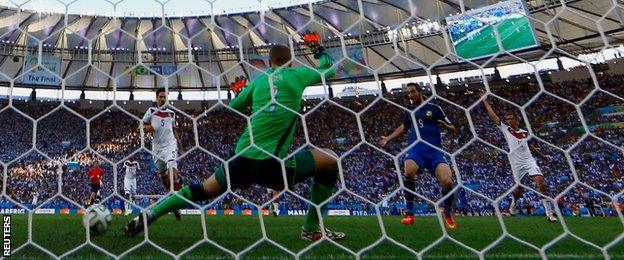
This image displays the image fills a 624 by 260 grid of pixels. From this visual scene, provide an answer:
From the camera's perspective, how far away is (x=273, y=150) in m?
2.67

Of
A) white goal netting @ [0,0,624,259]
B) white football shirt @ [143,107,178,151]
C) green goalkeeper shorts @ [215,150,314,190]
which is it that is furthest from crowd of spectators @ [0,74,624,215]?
green goalkeeper shorts @ [215,150,314,190]

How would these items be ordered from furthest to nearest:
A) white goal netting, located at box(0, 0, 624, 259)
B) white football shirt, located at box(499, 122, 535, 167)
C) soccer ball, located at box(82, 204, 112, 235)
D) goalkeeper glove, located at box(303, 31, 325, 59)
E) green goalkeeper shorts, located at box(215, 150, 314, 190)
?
white goal netting, located at box(0, 0, 624, 259)
white football shirt, located at box(499, 122, 535, 167)
soccer ball, located at box(82, 204, 112, 235)
goalkeeper glove, located at box(303, 31, 325, 59)
green goalkeeper shorts, located at box(215, 150, 314, 190)

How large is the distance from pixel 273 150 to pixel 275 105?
0.93 feet

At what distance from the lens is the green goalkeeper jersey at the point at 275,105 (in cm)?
270

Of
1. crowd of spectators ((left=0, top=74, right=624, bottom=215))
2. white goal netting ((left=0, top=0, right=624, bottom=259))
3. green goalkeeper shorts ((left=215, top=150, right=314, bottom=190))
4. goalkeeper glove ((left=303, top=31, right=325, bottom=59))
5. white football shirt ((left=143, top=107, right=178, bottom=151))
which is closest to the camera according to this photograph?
green goalkeeper shorts ((left=215, top=150, right=314, bottom=190))

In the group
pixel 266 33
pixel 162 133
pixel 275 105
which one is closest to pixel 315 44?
pixel 275 105

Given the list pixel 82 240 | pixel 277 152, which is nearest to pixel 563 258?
pixel 277 152

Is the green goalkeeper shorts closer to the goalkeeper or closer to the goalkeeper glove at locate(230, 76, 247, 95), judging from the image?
the goalkeeper

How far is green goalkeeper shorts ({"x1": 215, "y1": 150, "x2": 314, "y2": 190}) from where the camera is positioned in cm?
261

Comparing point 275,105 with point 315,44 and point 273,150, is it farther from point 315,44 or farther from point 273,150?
point 315,44

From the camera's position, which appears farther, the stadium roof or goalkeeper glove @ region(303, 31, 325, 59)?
the stadium roof

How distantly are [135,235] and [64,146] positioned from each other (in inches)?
802

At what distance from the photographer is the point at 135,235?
3055 millimetres

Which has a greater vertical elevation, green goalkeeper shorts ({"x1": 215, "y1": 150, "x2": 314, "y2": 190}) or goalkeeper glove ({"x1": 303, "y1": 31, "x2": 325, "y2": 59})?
goalkeeper glove ({"x1": 303, "y1": 31, "x2": 325, "y2": 59})
